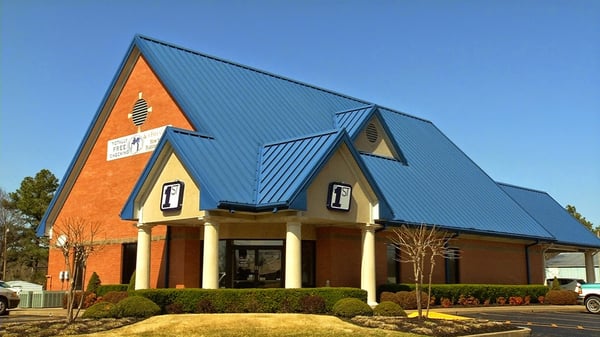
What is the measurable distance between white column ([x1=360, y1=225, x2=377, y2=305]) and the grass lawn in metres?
5.38

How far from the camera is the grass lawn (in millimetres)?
17219

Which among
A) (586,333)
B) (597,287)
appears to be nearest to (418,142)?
(597,287)

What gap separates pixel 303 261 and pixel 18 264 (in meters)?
54.8

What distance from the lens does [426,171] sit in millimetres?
36938

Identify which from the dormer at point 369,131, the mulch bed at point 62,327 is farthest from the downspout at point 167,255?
the dormer at point 369,131

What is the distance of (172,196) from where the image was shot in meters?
24.7

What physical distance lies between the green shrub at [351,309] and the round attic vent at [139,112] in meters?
14.6

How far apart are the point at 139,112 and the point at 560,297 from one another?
2521cm

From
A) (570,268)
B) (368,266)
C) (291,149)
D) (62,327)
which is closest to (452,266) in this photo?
(368,266)

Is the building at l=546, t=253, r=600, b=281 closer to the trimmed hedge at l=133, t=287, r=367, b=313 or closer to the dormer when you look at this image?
the dormer

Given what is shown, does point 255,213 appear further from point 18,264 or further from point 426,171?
point 18,264

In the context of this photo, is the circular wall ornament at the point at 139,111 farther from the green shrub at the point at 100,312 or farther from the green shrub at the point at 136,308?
the green shrub at the point at 100,312

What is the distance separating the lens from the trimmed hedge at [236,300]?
2191 centimetres

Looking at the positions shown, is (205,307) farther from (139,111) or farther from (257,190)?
(139,111)
